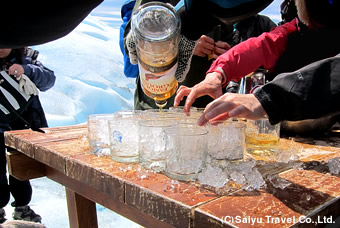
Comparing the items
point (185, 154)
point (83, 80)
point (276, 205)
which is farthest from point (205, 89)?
point (83, 80)

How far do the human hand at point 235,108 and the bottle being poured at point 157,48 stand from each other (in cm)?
21

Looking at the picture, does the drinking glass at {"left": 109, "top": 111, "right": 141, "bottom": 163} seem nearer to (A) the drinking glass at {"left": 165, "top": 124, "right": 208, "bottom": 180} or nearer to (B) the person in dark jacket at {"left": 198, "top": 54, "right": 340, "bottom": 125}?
(A) the drinking glass at {"left": 165, "top": 124, "right": 208, "bottom": 180}

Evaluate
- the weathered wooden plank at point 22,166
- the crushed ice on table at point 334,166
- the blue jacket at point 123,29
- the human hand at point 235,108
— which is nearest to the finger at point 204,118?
the human hand at point 235,108

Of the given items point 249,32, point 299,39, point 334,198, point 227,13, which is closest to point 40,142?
point 227,13

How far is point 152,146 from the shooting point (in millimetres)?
678

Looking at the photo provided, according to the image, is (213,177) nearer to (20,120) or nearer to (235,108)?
(235,108)

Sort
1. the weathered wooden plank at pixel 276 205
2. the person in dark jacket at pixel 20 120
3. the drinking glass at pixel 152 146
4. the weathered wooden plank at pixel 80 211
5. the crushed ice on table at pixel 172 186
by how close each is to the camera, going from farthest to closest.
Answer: the person in dark jacket at pixel 20 120, the weathered wooden plank at pixel 80 211, the drinking glass at pixel 152 146, the crushed ice on table at pixel 172 186, the weathered wooden plank at pixel 276 205

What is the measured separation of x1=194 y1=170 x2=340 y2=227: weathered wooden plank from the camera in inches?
17.3

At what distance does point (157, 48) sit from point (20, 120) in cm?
152

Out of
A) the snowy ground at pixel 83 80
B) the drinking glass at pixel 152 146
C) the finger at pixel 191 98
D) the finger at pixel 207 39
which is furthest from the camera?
the snowy ground at pixel 83 80

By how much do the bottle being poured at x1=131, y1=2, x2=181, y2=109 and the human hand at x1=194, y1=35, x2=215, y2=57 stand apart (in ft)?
1.26

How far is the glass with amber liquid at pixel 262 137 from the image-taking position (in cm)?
83

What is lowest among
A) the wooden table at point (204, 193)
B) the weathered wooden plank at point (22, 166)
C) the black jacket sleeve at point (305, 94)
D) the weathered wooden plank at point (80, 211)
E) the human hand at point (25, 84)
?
the weathered wooden plank at point (80, 211)

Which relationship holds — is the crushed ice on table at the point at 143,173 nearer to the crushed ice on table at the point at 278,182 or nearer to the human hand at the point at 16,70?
the crushed ice on table at the point at 278,182
